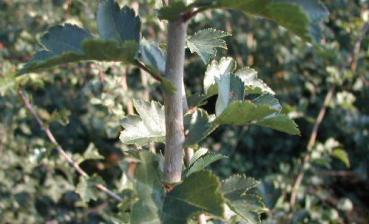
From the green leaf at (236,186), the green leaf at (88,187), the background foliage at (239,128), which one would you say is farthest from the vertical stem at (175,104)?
the background foliage at (239,128)

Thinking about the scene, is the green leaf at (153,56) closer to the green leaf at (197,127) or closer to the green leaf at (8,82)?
the green leaf at (197,127)

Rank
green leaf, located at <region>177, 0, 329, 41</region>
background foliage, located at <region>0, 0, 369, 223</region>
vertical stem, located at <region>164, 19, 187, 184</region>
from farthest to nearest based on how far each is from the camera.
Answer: background foliage, located at <region>0, 0, 369, 223</region>
vertical stem, located at <region>164, 19, 187, 184</region>
green leaf, located at <region>177, 0, 329, 41</region>

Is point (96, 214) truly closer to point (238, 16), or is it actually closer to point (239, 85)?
Answer: point (238, 16)

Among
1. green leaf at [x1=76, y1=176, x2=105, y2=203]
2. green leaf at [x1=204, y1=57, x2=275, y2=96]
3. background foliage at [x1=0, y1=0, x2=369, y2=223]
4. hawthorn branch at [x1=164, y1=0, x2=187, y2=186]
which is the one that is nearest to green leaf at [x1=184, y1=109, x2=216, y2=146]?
hawthorn branch at [x1=164, y1=0, x2=187, y2=186]

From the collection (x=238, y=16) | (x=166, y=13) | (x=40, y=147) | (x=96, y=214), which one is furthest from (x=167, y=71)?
(x=238, y=16)

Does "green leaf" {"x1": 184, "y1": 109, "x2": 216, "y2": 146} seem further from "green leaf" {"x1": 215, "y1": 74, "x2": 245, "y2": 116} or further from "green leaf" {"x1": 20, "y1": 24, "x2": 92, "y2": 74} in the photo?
"green leaf" {"x1": 20, "y1": 24, "x2": 92, "y2": 74}

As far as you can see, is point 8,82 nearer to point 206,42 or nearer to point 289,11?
point 206,42
